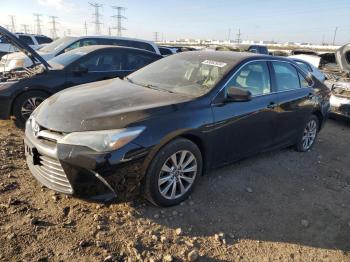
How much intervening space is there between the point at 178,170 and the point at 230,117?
3.07ft

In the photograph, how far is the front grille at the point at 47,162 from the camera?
3.12 meters

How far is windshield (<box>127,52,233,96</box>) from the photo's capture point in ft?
13.2

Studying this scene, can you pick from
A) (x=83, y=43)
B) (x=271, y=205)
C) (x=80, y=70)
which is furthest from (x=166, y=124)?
(x=83, y=43)

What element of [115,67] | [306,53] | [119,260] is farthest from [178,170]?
[306,53]

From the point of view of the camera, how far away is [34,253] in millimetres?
2740

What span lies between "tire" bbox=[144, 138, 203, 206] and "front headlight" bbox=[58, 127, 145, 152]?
0.37 m

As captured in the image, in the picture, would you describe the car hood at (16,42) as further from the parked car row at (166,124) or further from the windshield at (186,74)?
the windshield at (186,74)

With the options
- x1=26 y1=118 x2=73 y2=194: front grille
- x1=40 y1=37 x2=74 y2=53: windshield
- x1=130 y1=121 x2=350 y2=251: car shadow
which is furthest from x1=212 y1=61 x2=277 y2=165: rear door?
x1=40 y1=37 x2=74 y2=53: windshield

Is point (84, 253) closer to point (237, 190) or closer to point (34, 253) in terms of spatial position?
point (34, 253)

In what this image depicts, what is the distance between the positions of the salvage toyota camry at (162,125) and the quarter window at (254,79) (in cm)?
1

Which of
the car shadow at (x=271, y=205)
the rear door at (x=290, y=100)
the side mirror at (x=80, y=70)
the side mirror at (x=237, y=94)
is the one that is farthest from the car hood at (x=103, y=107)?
the side mirror at (x=80, y=70)

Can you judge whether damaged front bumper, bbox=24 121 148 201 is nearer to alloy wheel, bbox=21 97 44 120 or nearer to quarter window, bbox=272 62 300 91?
quarter window, bbox=272 62 300 91

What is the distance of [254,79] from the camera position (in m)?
4.52

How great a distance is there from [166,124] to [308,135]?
3441 millimetres
